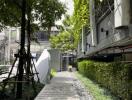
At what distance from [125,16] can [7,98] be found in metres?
5.88

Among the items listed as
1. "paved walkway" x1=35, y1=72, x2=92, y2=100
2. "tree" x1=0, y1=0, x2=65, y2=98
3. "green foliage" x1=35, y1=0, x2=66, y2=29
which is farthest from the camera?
"green foliage" x1=35, y1=0, x2=66, y2=29

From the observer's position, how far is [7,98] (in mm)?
12406

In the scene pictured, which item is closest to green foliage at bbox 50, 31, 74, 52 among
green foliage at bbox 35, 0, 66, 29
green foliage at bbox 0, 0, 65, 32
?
green foliage at bbox 0, 0, 65, 32

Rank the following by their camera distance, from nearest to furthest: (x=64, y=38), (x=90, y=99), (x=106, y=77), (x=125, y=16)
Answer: (x=90, y=99), (x=106, y=77), (x=125, y=16), (x=64, y=38)

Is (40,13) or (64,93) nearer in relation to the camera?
(64,93)

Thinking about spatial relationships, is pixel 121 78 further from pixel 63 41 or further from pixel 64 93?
pixel 63 41

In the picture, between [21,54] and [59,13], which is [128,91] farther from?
[59,13]

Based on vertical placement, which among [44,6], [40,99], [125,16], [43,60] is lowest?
[40,99]

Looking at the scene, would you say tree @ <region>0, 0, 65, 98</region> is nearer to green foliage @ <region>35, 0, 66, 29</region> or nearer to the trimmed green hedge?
green foliage @ <region>35, 0, 66, 29</region>

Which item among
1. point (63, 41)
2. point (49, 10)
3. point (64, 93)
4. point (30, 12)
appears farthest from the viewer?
point (63, 41)

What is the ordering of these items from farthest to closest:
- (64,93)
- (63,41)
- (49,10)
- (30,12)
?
(63,41) → (49,10) → (30,12) → (64,93)

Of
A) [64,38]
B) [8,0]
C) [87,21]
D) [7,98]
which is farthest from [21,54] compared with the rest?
→ [64,38]

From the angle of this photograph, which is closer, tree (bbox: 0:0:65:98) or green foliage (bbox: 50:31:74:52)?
tree (bbox: 0:0:65:98)

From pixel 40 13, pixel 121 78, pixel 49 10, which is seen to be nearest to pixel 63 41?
pixel 40 13
